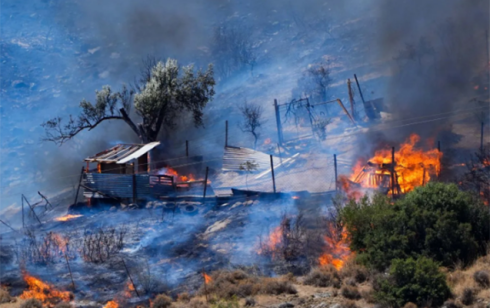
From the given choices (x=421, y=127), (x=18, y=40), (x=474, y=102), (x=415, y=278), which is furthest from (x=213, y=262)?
(x=18, y=40)

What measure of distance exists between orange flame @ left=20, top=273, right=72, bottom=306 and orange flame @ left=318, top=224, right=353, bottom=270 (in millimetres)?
8131

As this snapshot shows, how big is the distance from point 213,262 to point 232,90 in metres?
30.8

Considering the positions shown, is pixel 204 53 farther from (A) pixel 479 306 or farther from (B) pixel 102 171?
(A) pixel 479 306

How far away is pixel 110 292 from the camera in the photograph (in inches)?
722

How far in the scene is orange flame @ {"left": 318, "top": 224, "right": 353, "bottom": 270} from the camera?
19.5 m

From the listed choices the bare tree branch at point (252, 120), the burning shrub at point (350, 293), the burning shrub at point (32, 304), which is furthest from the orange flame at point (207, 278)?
the bare tree branch at point (252, 120)

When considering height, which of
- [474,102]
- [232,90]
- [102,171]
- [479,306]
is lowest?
[479,306]

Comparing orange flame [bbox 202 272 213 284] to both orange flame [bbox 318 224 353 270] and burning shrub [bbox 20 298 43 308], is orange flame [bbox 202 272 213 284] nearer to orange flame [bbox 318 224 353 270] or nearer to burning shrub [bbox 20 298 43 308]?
orange flame [bbox 318 224 353 270]

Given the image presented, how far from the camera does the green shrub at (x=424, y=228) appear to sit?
17.2 metres

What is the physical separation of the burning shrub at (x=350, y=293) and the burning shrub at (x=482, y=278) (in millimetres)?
3043

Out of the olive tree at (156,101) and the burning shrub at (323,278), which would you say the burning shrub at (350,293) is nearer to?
the burning shrub at (323,278)

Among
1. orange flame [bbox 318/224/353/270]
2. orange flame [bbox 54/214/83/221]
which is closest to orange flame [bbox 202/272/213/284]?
orange flame [bbox 318/224/353/270]

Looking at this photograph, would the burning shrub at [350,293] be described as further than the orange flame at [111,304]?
No

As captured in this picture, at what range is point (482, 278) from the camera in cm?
1513
